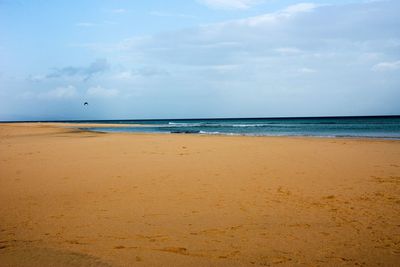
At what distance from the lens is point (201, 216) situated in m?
5.09

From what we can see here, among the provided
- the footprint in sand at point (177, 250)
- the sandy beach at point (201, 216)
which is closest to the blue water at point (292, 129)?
the sandy beach at point (201, 216)

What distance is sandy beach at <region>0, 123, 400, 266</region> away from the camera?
148 inches

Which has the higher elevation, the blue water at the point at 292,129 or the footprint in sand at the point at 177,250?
the blue water at the point at 292,129

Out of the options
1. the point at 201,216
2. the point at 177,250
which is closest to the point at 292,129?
the point at 201,216

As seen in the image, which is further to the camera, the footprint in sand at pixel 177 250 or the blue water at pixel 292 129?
the blue water at pixel 292 129

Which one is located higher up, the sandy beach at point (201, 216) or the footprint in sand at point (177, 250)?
the sandy beach at point (201, 216)

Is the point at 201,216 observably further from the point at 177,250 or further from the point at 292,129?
the point at 292,129

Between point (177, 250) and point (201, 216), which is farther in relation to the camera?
point (201, 216)

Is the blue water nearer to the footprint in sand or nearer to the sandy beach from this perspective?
the sandy beach

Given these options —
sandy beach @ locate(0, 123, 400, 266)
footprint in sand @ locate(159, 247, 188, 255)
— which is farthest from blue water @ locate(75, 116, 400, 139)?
footprint in sand @ locate(159, 247, 188, 255)

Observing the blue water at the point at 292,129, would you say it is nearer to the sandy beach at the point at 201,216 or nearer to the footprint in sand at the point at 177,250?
the sandy beach at the point at 201,216

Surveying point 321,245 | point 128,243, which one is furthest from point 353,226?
point 128,243

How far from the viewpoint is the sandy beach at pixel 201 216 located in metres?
3.75

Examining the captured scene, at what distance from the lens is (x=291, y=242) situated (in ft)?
13.3
